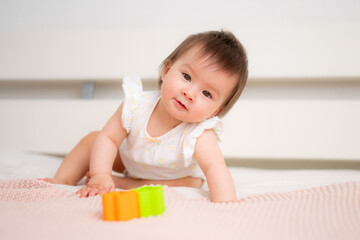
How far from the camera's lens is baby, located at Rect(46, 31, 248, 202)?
811 mm

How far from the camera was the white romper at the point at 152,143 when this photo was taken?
92 centimetres

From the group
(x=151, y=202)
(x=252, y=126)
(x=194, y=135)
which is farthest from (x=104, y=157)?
(x=252, y=126)

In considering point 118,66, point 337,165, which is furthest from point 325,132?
point 118,66

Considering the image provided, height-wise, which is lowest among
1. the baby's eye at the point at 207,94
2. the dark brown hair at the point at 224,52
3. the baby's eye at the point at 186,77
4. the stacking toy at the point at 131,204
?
the stacking toy at the point at 131,204

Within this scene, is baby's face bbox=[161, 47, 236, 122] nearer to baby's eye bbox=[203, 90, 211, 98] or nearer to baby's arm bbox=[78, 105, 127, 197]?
baby's eye bbox=[203, 90, 211, 98]

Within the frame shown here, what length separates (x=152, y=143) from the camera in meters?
0.96

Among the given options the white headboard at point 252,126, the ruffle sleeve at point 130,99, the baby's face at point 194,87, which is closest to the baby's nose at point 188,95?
the baby's face at point 194,87

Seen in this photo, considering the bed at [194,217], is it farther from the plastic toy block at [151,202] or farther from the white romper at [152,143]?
the white romper at [152,143]

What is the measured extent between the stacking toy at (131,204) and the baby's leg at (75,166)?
1.65 feet

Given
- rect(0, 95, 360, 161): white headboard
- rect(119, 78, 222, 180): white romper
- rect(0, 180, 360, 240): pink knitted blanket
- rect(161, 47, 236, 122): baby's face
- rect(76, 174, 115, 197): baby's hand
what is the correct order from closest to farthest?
rect(0, 180, 360, 240): pink knitted blanket, rect(76, 174, 115, 197): baby's hand, rect(161, 47, 236, 122): baby's face, rect(119, 78, 222, 180): white romper, rect(0, 95, 360, 161): white headboard

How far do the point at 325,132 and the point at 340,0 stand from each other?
67cm

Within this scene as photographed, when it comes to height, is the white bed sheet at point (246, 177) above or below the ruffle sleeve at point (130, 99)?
below

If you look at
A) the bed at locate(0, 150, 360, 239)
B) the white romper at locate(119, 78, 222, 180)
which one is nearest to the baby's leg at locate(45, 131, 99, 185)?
the white romper at locate(119, 78, 222, 180)

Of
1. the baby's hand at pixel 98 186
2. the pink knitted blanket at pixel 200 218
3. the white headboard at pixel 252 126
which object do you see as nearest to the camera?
the pink knitted blanket at pixel 200 218
